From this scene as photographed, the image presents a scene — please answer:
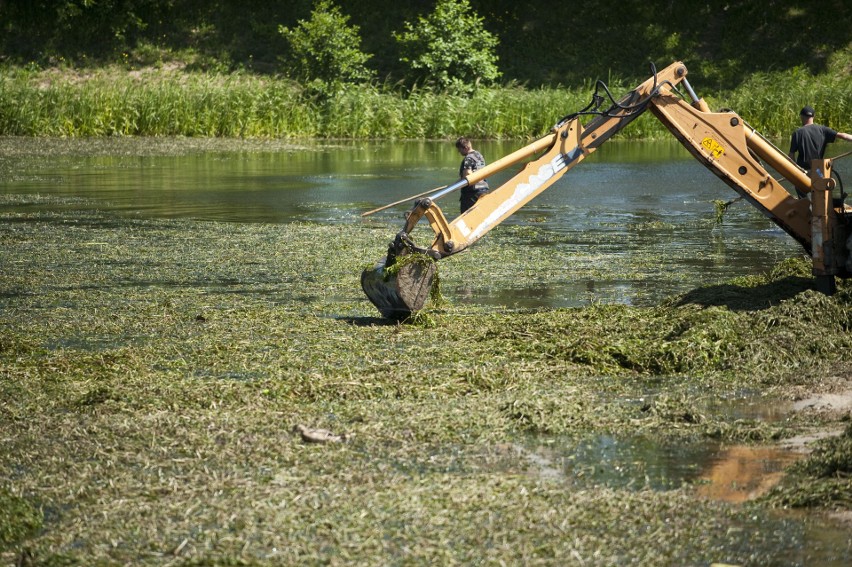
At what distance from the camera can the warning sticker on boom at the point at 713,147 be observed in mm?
11406

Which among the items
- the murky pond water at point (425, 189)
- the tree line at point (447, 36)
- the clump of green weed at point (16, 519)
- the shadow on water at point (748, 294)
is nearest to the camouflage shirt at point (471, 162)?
the murky pond water at point (425, 189)

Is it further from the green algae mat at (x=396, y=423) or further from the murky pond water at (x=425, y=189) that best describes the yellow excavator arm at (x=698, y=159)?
the murky pond water at (x=425, y=189)

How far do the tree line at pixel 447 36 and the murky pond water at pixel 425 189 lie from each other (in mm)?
8574

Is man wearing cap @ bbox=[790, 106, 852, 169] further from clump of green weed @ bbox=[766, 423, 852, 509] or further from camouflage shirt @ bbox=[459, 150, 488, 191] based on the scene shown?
clump of green weed @ bbox=[766, 423, 852, 509]

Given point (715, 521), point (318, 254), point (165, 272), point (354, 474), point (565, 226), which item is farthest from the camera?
point (565, 226)

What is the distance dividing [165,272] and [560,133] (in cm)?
535

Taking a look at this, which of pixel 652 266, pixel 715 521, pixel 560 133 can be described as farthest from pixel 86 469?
pixel 652 266

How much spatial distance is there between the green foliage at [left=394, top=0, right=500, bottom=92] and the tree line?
0.05 meters

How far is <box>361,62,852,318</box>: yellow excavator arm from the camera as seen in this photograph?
10820 mm

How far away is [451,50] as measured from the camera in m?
43.9

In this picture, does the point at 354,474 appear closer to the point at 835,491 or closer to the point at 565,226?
the point at 835,491

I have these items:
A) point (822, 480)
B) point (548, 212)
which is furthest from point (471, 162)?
point (822, 480)

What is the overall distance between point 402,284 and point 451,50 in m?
33.9

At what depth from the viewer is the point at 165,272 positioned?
1452 centimetres
